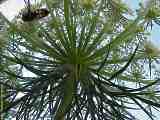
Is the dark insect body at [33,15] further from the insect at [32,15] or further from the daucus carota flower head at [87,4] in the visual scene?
the daucus carota flower head at [87,4]

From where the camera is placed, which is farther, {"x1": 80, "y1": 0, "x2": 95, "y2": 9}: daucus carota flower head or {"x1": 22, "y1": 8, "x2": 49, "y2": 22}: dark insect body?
A: {"x1": 80, "y1": 0, "x2": 95, "y2": 9}: daucus carota flower head

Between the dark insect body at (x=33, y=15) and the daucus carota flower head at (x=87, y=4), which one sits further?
the daucus carota flower head at (x=87, y=4)

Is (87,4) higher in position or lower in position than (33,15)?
higher

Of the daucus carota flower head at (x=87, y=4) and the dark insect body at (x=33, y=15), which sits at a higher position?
the daucus carota flower head at (x=87, y=4)

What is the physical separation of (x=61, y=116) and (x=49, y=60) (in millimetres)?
1006

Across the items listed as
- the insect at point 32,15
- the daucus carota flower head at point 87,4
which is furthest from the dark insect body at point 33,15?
the daucus carota flower head at point 87,4

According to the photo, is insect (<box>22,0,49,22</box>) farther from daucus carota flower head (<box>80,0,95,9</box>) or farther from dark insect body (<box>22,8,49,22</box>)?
daucus carota flower head (<box>80,0,95,9</box>)

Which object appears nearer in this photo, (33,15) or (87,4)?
(33,15)

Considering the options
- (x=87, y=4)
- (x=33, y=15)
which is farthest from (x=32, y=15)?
(x=87, y=4)

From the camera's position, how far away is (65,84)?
25.8 ft

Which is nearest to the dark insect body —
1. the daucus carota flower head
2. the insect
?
the insect

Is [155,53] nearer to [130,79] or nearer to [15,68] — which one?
[130,79]

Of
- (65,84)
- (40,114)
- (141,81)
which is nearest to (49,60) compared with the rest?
(65,84)

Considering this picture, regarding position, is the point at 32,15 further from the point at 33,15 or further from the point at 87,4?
the point at 87,4
